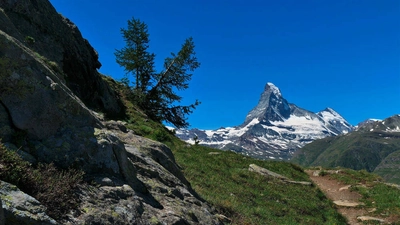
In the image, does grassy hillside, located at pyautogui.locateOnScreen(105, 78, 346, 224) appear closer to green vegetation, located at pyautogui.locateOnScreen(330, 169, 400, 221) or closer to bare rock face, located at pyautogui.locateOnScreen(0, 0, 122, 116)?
green vegetation, located at pyautogui.locateOnScreen(330, 169, 400, 221)

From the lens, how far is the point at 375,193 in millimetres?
25234

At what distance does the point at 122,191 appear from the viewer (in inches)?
289

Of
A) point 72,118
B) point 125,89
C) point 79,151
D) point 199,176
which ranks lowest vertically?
point 79,151

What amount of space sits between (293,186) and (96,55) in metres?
25.3

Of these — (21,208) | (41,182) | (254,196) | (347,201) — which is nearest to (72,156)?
(41,182)

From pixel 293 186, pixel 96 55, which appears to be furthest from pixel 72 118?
pixel 96 55

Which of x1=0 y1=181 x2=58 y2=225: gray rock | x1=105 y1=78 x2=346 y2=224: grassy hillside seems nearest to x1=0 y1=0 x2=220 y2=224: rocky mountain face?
x1=0 y1=181 x2=58 y2=225: gray rock

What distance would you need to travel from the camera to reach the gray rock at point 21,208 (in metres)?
4.55

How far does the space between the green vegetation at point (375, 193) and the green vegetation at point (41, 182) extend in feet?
68.7

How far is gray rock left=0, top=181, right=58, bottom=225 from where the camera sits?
179 inches

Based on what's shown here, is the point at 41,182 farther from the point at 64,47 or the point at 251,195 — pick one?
the point at 64,47

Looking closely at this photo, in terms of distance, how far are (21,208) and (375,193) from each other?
1098 inches

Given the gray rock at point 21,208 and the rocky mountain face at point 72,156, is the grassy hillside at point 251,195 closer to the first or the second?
the rocky mountain face at point 72,156

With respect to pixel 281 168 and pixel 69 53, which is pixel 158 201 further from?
pixel 281 168
